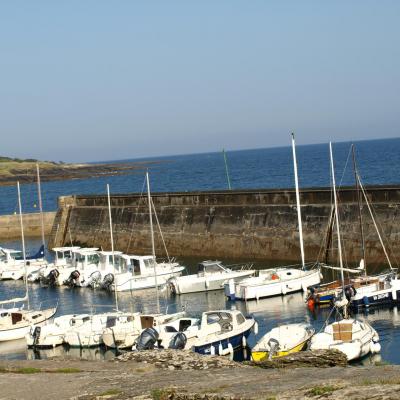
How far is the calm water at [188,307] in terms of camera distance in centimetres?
2865

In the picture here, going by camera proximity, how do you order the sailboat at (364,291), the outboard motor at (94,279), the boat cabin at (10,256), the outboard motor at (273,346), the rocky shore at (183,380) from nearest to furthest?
the rocky shore at (183,380), the outboard motor at (273,346), the sailboat at (364,291), the outboard motor at (94,279), the boat cabin at (10,256)

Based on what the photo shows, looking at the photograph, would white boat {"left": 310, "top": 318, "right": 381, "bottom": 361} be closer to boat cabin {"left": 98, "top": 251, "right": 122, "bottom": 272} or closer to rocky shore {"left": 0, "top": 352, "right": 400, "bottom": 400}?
rocky shore {"left": 0, "top": 352, "right": 400, "bottom": 400}

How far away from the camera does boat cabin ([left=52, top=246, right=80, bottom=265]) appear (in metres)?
48.4

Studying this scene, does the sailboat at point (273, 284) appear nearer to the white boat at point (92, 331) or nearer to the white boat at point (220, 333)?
the white boat at point (92, 331)

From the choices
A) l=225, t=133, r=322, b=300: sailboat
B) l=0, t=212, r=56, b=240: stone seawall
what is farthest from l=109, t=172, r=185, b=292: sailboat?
l=0, t=212, r=56, b=240: stone seawall

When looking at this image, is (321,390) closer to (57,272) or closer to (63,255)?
(57,272)

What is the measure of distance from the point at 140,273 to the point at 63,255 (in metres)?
8.95

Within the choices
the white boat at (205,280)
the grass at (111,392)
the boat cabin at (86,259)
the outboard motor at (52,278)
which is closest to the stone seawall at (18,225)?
the boat cabin at (86,259)

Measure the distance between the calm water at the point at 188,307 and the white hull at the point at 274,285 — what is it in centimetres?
36

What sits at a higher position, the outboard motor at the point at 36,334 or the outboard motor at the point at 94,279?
the outboard motor at the point at 94,279

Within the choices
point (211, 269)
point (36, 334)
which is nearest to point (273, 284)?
point (211, 269)

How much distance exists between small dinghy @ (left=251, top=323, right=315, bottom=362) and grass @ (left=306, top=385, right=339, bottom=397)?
12.1 metres

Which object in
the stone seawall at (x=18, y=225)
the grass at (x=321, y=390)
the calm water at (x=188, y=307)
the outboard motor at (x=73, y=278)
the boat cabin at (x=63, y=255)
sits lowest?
the calm water at (x=188, y=307)

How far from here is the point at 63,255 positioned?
4978 cm
